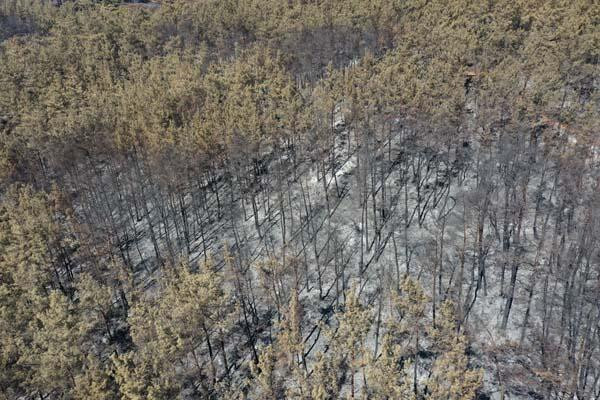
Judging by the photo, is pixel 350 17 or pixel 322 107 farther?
pixel 350 17

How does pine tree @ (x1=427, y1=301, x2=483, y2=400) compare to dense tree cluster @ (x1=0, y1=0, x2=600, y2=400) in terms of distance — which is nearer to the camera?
pine tree @ (x1=427, y1=301, x2=483, y2=400)

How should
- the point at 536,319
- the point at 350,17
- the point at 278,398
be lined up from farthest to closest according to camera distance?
the point at 350,17, the point at 536,319, the point at 278,398

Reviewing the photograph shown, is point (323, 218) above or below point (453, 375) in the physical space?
below

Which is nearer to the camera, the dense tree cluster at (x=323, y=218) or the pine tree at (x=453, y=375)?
the pine tree at (x=453, y=375)

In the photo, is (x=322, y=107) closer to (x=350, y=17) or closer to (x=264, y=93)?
(x=264, y=93)

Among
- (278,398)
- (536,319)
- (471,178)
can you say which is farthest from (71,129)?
(536,319)

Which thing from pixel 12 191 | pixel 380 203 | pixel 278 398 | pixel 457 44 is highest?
pixel 457 44

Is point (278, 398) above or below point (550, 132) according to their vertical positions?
below

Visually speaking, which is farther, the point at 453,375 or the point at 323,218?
the point at 323,218
